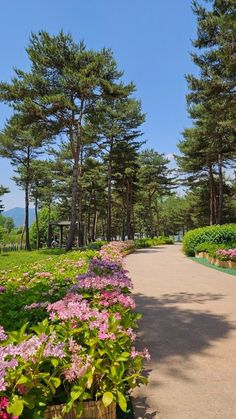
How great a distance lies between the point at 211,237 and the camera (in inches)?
658

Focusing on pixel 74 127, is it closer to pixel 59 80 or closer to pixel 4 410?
pixel 59 80

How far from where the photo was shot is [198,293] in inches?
305

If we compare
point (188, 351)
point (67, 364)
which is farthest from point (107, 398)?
point (188, 351)

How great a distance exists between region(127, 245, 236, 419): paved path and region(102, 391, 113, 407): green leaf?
83 cm

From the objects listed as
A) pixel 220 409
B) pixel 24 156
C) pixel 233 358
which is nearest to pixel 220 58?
pixel 233 358

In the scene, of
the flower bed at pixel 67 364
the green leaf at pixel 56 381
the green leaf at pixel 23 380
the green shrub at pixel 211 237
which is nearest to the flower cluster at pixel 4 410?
the flower bed at pixel 67 364

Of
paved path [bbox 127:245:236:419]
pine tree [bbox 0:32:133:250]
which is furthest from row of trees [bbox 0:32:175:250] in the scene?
paved path [bbox 127:245:236:419]

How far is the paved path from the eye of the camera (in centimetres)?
298

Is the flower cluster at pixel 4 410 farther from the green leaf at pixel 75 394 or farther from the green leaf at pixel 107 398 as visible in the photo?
the green leaf at pixel 107 398

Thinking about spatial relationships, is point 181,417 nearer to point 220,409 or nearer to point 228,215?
point 220,409

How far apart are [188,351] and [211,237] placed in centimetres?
1303

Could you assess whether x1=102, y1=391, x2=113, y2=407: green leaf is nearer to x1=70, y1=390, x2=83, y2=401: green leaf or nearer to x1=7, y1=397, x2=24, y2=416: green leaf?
x1=70, y1=390, x2=83, y2=401: green leaf

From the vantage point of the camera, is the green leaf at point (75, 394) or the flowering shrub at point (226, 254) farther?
the flowering shrub at point (226, 254)

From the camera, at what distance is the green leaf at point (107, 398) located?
2.15 m
